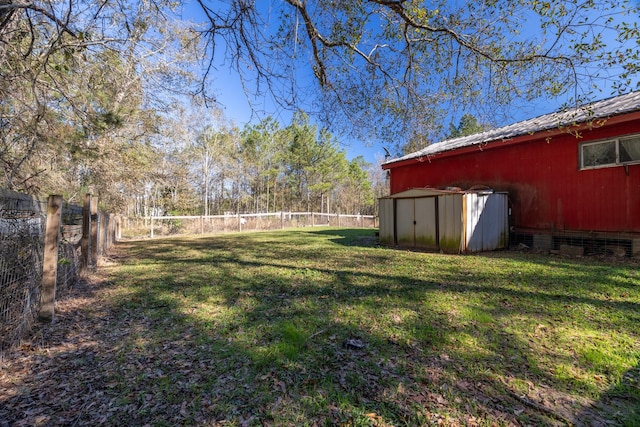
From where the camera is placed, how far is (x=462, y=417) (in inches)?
74.2

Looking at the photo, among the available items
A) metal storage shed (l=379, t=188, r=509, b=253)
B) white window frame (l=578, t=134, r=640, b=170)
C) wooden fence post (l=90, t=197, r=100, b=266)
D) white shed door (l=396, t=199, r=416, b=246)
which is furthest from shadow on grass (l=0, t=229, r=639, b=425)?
white shed door (l=396, t=199, r=416, b=246)

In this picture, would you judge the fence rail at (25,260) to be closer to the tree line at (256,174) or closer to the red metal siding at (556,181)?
the red metal siding at (556,181)

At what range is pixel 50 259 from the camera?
3359mm

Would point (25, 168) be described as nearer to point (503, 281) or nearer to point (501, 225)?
point (503, 281)

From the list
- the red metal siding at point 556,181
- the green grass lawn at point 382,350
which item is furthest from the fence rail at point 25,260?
the red metal siding at point 556,181

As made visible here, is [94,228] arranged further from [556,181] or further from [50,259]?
[556,181]

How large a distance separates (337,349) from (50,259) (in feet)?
11.2

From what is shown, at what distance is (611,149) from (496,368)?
7993mm

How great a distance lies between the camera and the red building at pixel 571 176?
6848 millimetres

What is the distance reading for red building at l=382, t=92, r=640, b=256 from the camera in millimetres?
6848

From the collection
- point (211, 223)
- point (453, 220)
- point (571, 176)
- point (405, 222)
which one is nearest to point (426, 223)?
point (405, 222)

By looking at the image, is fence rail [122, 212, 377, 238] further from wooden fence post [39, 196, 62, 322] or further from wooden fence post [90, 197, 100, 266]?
wooden fence post [39, 196, 62, 322]

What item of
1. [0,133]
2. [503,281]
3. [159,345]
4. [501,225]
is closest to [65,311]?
[159,345]

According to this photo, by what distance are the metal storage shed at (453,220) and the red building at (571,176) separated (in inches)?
32.5
